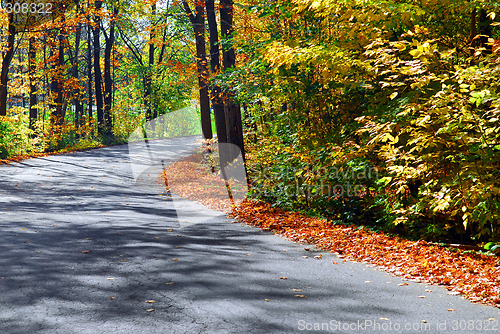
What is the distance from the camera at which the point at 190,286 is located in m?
5.34

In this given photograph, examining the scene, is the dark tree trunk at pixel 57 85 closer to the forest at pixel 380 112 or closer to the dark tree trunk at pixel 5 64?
the dark tree trunk at pixel 5 64

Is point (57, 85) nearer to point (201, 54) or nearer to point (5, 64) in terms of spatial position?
point (5, 64)

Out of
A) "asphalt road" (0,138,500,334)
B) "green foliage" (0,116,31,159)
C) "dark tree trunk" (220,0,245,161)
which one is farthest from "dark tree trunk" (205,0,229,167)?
"green foliage" (0,116,31,159)

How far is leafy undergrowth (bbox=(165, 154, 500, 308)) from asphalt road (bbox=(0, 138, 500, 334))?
28 cm

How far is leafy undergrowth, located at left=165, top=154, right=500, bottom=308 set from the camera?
5461 millimetres

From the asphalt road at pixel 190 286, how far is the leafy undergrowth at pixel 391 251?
0.93 ft

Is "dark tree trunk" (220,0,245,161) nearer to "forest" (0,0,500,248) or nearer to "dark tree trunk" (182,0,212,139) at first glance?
"forest" (0,0,500,248)

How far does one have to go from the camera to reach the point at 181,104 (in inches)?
1719

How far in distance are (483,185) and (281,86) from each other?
5.56 m

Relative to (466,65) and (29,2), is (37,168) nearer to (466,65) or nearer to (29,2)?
(29,2)

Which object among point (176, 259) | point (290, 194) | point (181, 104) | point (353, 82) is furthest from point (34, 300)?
point (181, 104)

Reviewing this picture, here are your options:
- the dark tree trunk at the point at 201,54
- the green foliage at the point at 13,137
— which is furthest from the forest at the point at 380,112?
the green foliage at the point at 13,137

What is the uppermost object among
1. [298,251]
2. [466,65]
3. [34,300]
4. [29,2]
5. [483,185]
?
[29,2]

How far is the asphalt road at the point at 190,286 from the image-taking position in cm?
432
